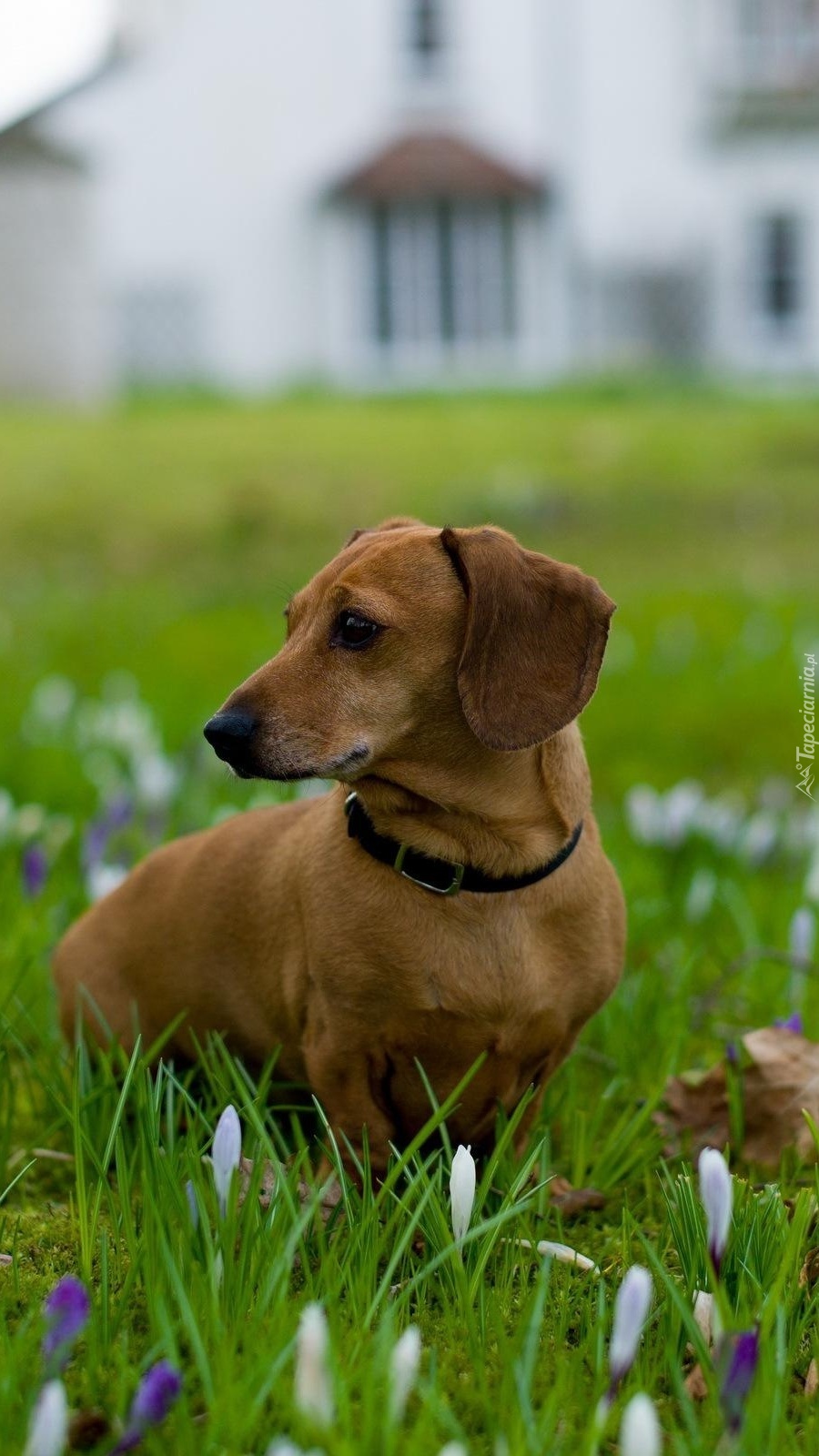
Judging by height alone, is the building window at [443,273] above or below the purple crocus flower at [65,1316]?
above

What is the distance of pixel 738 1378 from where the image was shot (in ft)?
6.18

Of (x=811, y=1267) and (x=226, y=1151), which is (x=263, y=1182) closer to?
(x=226, y=1151)

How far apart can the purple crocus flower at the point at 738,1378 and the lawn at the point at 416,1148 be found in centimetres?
4

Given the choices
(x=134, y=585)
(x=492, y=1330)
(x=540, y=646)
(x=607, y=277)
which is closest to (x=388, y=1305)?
(x=492, y=1330)

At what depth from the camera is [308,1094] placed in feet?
10.2

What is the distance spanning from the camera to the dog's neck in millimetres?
2680

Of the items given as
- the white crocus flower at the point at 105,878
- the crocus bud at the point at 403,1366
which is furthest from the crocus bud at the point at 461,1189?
the white crocus flower at the point at 105,878

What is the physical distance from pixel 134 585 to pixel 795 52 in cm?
2179

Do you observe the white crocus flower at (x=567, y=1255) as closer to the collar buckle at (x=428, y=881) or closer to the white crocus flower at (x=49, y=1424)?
the collar buckle at (x=428, y=881)

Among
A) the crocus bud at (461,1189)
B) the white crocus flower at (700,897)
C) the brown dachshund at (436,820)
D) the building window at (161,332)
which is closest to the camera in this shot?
the crocus bud at (461,1189)

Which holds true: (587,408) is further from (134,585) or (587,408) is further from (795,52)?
(795,52)

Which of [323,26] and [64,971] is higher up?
[323,26]

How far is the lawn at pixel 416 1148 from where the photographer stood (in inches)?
83.7

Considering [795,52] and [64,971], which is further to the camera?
[795,52]
